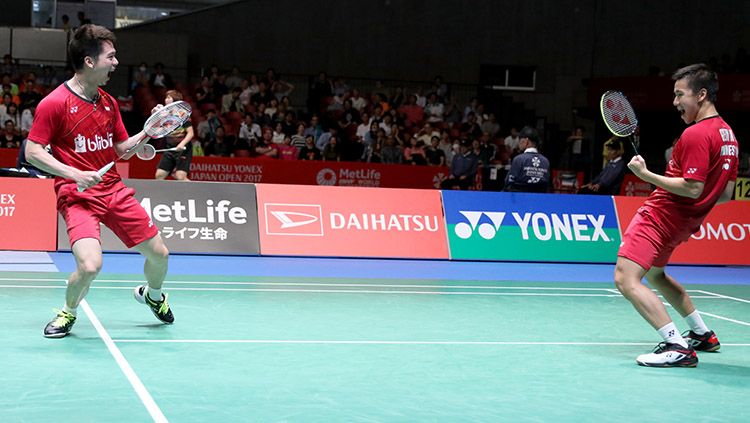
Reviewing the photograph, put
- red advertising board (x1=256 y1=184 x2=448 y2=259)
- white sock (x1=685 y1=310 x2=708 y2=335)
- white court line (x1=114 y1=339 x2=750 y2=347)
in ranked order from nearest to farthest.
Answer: white court line (x1=114 y1=339 x2=750 y2=347) < white sock (x1=685 y1=310 x2=708 y2=335) < red advertising board (x1=256 y1=184 x2=448 y2=259)

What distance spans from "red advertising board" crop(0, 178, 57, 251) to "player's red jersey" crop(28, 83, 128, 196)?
5020 mm

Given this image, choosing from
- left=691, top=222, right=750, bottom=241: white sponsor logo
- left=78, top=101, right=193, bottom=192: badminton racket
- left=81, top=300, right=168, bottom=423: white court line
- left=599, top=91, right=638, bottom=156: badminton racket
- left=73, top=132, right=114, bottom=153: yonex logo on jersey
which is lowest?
left=81, top=300, right=168, bottom=423: white court line

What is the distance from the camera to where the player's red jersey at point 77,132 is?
19.4ft

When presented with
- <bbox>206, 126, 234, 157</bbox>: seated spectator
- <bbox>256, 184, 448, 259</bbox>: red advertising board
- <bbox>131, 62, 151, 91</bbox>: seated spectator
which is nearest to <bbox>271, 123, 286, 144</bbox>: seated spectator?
<bbox>206, 126, 234, 157</bbox>: seated spectator

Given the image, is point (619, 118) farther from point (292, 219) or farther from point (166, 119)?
point (292, 219)

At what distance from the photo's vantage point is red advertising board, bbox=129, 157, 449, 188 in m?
19.1

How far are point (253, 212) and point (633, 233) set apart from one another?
20.7 ft

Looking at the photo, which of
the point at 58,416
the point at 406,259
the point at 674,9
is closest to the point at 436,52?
the point at 674,9

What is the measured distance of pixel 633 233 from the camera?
Answer: 6.03 metres

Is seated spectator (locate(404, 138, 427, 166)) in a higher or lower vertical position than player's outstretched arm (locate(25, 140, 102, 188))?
lower

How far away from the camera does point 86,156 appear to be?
6117 millimetres

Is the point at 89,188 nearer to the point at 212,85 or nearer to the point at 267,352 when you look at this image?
the point at 267,352

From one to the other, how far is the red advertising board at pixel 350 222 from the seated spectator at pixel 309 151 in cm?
793

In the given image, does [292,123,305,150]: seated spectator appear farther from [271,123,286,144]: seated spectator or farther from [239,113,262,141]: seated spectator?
[239,113,262,141]: seated spectator
